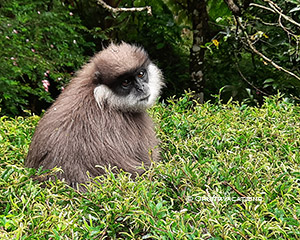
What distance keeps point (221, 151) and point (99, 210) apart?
36.5 inches

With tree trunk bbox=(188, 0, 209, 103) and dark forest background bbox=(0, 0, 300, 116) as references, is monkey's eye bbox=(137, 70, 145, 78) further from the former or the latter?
tree trunk bbox=(188, 0, 209, 103)

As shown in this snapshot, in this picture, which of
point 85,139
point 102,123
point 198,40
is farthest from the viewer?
point 198,40

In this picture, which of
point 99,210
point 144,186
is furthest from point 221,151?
point 99,210

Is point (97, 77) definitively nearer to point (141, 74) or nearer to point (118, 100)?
point (118, 100)

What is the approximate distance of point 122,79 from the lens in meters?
2.83

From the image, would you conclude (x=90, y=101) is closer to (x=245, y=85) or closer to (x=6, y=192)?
(x=6, y=192)

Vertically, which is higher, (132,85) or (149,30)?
(132,85)

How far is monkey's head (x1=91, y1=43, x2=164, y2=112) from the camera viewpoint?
2.75 meters

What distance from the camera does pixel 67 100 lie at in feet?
8.93

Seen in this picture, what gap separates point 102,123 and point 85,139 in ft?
0.62

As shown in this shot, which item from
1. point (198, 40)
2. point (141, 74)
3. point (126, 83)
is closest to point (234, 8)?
point (198, 40)

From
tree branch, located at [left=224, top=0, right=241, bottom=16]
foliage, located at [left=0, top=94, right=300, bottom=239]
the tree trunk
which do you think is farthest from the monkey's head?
the tree trunk

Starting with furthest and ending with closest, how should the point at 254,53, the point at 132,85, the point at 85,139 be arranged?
the point at 254,53 < the point at 132,85 < the point at 85,139

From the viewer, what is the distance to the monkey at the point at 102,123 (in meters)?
2.43
